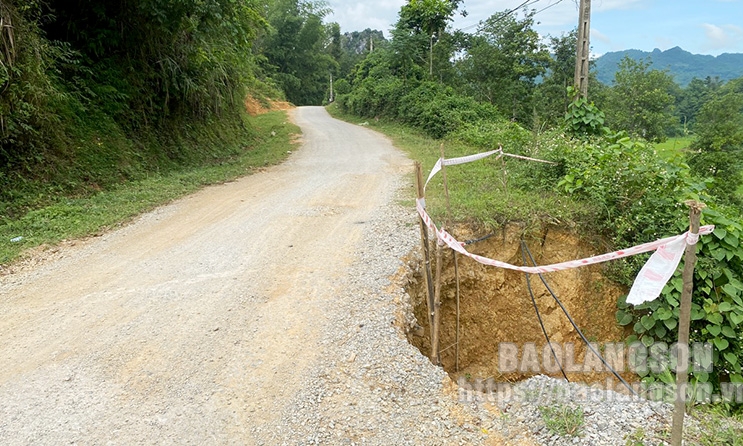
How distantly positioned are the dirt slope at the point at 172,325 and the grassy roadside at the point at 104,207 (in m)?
0.49

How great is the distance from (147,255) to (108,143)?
190 inches

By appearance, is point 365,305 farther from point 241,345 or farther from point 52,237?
point 52,237

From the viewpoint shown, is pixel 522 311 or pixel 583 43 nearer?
pixel 522 311

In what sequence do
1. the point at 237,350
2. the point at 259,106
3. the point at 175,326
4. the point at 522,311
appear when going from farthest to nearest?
the point at 259,106 < the point at 522,311 < the point at 175,326 < the point at 237,350

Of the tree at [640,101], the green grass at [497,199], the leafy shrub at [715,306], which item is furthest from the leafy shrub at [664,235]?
the tree at [640,101]

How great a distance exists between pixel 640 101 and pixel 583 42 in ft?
72.3

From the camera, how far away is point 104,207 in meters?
7.33

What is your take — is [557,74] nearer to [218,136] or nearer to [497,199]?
[218,136]

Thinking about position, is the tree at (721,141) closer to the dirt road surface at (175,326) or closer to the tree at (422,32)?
the tree at (422,32)

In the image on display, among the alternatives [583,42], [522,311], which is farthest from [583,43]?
[522,311]

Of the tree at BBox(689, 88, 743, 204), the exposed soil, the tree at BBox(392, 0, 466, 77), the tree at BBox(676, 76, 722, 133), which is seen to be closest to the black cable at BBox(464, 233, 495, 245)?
the tree at BBox(689, 88, 743, 204)

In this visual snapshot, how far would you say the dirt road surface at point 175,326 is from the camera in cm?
303

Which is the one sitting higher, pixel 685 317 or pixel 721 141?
pixel 685 317

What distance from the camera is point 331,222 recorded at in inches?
266
